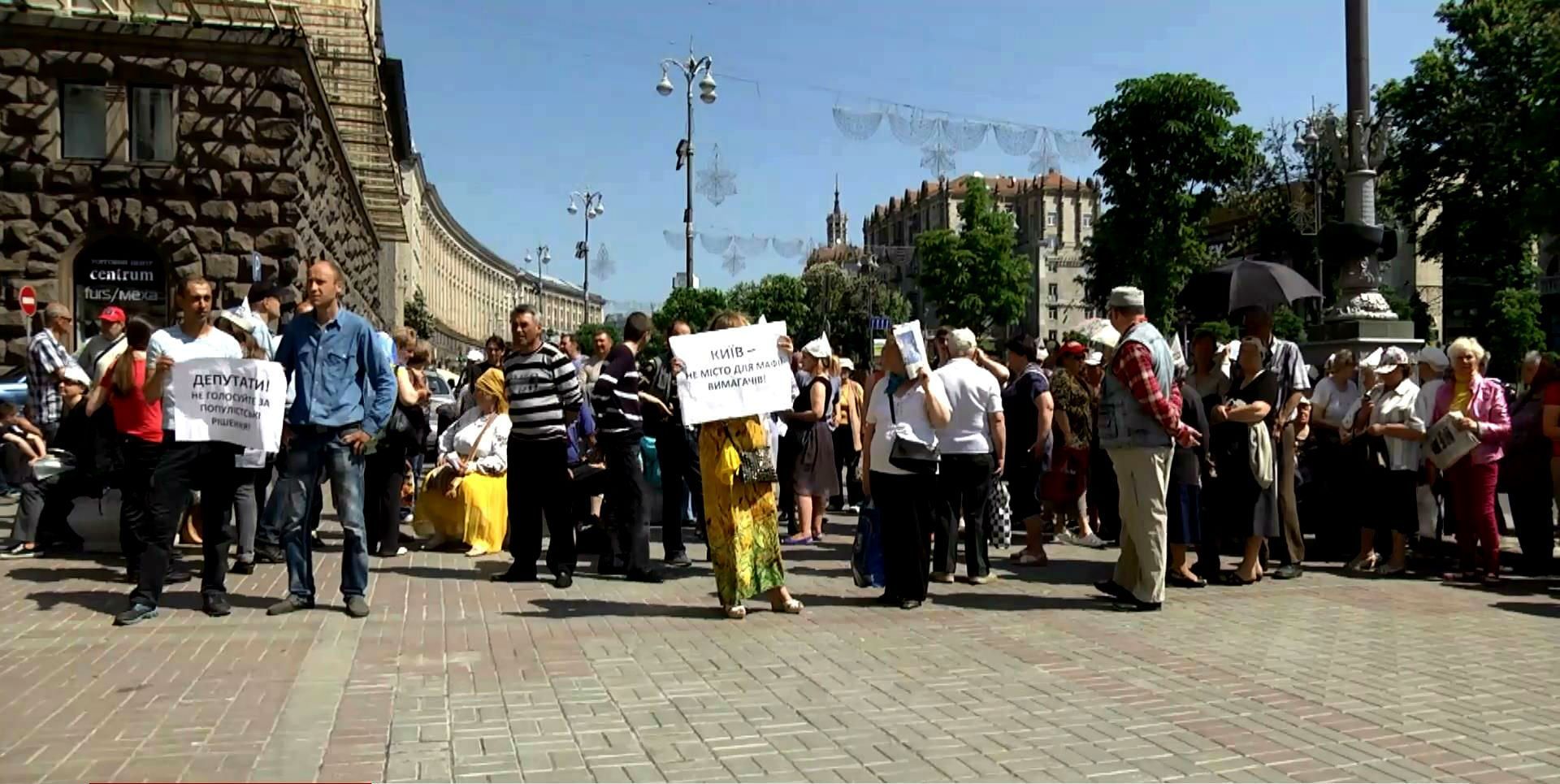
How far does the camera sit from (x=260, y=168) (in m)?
21.9

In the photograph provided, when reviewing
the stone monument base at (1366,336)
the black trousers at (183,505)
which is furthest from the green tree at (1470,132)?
the black trousers at (183,505)

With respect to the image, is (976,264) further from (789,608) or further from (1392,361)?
(789,608)

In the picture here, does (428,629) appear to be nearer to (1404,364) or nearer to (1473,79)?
(1404,364)

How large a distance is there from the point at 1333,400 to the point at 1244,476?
2017 mm

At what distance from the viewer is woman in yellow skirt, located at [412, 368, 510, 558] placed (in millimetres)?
11367

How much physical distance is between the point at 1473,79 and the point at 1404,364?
4176 cm

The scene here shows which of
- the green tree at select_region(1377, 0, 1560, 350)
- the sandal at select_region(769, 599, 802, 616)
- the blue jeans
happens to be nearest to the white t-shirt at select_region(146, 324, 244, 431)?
the blue jeans

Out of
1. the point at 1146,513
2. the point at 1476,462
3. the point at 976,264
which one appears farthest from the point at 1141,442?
the point at 976,264

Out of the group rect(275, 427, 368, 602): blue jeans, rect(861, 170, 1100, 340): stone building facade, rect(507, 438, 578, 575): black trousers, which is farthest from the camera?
rect(861, 170, 1100, 340): stone building facade

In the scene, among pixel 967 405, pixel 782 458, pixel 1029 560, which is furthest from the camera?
pixel 782 458

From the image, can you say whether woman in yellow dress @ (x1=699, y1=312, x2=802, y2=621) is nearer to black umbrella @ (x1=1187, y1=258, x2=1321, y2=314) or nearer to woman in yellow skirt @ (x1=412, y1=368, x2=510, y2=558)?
woman in yellow skirt @ (x1=412, y1=368, x2=510, y2=558)

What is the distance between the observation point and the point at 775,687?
20.4 feet

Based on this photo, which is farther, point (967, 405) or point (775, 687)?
point (967, 405)

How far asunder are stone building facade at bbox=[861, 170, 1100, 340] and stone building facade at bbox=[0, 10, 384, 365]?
83.4m
